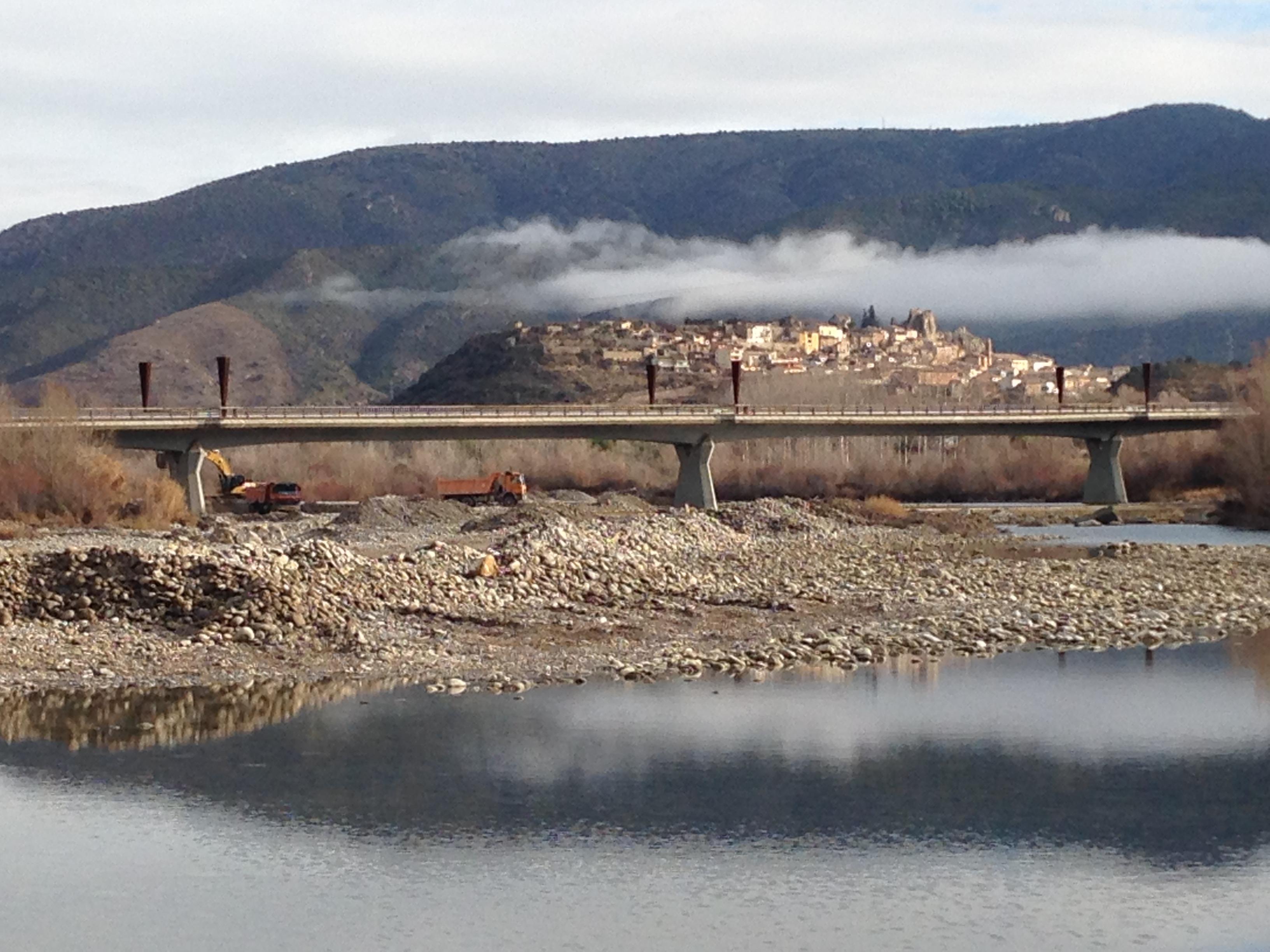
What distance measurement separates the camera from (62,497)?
74.6 m

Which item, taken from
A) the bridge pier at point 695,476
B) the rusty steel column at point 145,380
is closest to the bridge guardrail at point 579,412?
the rusty steel column at point 145,380

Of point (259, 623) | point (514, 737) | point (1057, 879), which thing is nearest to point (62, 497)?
point (259, 623)

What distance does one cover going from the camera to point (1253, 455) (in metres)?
92.2

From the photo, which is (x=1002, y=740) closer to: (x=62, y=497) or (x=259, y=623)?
(x=259, y=623)

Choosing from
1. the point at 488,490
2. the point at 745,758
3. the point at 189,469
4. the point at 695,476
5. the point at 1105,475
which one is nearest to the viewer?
the point at 745,758

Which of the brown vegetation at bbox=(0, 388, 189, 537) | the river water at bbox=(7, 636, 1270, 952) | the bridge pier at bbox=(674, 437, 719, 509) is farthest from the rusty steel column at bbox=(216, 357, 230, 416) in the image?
the river water at bbox=(7, 636, 1270, 952)

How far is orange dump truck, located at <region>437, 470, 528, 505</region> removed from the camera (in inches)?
3750

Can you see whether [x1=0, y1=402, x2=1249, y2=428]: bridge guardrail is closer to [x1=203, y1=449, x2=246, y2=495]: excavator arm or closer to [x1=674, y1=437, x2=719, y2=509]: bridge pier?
[x1=674, y1=437, x2=719, y2=509]: bridge pier

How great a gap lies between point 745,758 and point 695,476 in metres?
71.2

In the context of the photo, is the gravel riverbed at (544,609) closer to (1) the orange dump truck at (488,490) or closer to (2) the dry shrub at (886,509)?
(2) the dry shrub at (886,509)

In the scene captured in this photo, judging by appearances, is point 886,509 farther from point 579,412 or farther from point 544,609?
point 544,609

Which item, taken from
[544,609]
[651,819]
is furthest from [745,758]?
[544,609]

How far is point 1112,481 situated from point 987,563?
54.1m

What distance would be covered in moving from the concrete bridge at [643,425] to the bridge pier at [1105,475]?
7cm
